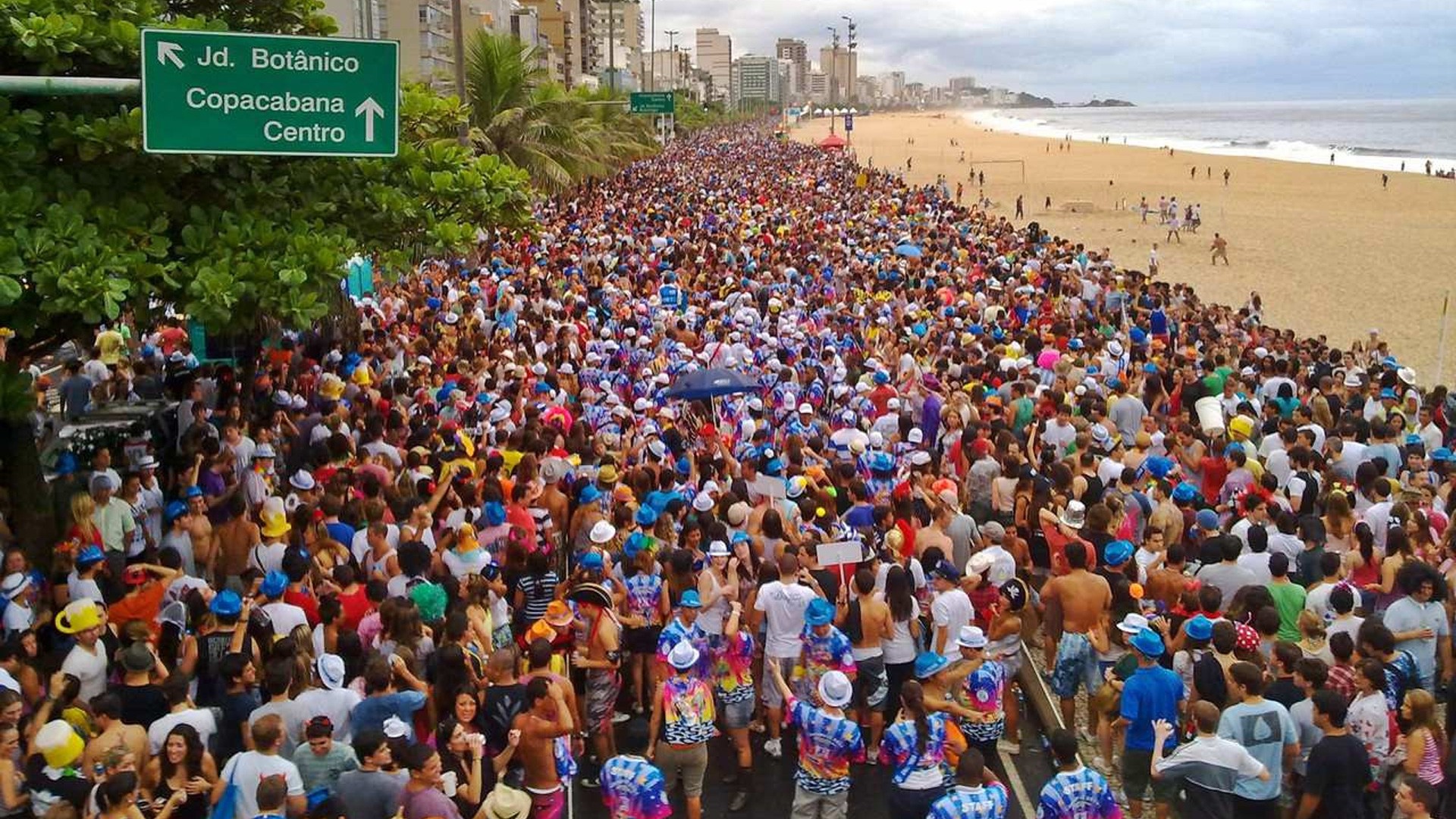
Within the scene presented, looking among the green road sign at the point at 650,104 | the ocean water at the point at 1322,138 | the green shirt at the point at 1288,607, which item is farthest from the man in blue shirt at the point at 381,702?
the ocean water at the point at 1322,138

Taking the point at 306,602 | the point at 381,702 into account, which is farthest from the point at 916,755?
the point at 306,602

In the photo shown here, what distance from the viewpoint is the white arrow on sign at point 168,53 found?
622 centimetres

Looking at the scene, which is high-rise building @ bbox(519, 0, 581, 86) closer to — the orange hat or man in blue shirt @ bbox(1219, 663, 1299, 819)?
the orange hat

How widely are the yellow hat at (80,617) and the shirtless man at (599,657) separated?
2.55 meters

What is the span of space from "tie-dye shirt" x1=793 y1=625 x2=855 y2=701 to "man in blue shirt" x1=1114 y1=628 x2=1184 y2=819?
1.51 meters

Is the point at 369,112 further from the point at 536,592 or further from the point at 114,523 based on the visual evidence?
the point at 114,523

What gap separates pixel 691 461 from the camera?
9.97 meters

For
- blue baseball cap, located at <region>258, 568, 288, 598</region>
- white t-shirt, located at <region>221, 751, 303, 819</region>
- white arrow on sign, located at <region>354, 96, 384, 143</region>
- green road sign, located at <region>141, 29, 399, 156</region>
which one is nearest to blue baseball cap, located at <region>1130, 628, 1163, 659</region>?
white t-shirt, located at <region>221, 751, 303, 819</region>

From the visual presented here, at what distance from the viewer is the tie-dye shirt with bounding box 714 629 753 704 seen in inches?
271

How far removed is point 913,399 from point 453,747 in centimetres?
793

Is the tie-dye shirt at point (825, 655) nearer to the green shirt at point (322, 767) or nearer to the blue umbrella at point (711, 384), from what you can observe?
Result: the green shirt at point (322, 767)

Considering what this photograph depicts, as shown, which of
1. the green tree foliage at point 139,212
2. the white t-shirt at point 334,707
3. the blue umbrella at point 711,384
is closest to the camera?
the white t-shirt at point 334,707

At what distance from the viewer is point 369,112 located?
671 centimetres

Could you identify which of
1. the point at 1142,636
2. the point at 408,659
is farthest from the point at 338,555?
the point at 1142,636
